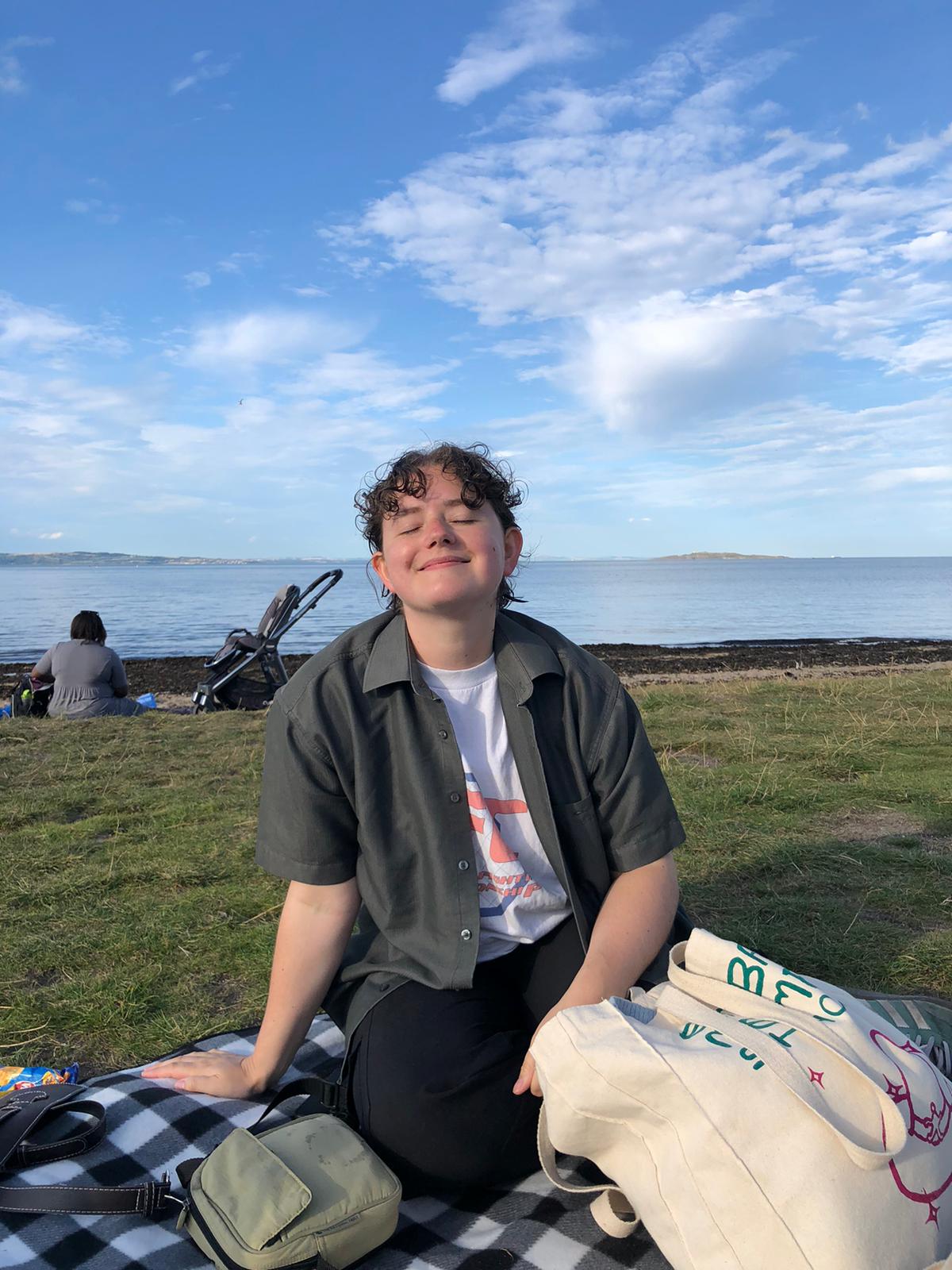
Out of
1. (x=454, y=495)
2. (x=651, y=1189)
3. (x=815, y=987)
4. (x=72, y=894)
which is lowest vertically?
(x=72, y=894)

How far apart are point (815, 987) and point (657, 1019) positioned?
0.31m

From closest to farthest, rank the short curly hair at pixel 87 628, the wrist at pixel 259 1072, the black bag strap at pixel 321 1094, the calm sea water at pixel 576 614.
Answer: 1. the black bag strap at pixel 321 1094
2. the wrist at pixel 259 1072
3. the short curly hair at pixel 87 628
4. the calm sea water at pixel 576 614

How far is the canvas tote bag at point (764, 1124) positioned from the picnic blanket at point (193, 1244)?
9.9 inches

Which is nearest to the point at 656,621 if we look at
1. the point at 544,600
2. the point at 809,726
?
the point at 544,600

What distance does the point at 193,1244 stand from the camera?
196cm

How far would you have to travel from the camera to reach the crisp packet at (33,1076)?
102 inches

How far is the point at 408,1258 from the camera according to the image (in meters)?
1.92

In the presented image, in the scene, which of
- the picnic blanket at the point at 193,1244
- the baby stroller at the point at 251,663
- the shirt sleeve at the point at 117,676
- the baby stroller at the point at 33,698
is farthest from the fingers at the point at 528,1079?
the baby stroller at the point at 33,698

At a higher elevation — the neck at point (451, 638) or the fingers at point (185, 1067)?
the neck at point (451, 638)

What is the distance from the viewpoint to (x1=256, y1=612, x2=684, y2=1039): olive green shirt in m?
2.30

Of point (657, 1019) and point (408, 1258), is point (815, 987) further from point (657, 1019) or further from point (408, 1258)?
point (408, 1258)

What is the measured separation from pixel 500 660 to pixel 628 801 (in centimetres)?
Answer: 49

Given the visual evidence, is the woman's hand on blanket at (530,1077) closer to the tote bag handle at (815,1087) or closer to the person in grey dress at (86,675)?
the tote bag handle at (815,1087)

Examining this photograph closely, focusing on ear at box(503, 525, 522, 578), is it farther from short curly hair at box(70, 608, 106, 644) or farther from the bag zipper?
short curly hair at box(70, 608, 106, 644)
